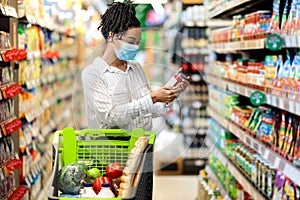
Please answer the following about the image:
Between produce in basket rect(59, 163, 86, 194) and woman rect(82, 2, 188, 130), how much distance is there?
0.62 metres

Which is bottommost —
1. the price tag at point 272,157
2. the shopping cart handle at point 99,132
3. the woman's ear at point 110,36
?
the price tag at point 272,157

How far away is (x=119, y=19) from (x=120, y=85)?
1.24 ft

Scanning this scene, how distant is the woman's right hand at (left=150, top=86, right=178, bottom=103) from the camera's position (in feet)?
11.5

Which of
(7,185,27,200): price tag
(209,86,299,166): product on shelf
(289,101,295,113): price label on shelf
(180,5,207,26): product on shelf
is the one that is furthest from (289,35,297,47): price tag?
(180,5,207,26): product on shelf

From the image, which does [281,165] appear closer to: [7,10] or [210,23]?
[7,10]

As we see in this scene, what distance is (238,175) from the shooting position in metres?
5.49

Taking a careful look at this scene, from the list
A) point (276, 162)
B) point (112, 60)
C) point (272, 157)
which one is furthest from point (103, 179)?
point (272, 157)

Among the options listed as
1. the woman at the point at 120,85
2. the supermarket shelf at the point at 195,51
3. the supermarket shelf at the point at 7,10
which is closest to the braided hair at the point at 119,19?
the woman at the point at 120,85

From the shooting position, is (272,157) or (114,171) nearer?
(114,171)

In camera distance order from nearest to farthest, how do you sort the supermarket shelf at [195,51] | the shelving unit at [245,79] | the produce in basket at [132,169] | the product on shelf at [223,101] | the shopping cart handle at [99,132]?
the produce in basket at [132,169]
the shopping cart handle at [99,132]
the shelving unit at [245,79]
the product on shelf at [223,101]
the supermarket shelf at [195,51]

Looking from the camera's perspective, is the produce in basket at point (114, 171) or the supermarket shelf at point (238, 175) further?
the supermarket shelf at point (238, 175)

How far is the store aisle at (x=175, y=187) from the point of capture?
824 cm

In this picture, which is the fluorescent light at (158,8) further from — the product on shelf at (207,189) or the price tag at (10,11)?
the product on shelf at (207,189)

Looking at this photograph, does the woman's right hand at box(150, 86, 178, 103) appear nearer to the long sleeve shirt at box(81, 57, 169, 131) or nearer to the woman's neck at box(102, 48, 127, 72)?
the long sleeve shirt at box(81, 57, 169, 131)
